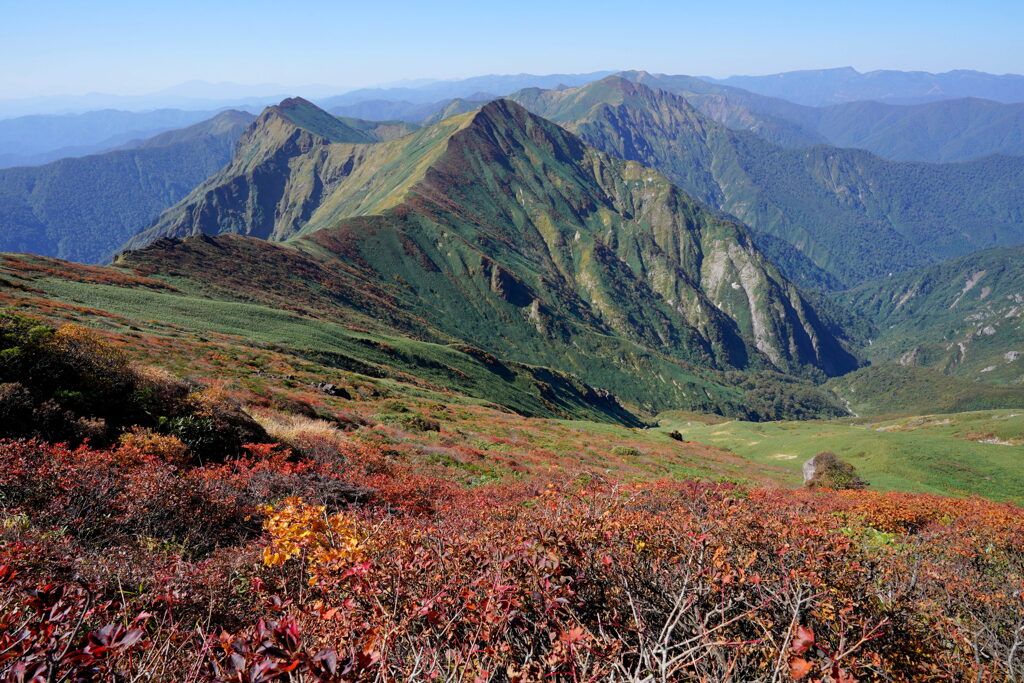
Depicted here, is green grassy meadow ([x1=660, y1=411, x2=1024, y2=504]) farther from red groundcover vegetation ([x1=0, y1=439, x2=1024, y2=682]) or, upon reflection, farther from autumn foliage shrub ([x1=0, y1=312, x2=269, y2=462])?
autumn foliage shrub ([x1=0, y1=312, x2=269, y2=462])

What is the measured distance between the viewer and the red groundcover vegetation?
4.20m

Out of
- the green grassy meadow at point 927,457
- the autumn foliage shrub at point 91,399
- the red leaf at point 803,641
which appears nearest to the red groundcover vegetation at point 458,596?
the red leaf at point 803,641

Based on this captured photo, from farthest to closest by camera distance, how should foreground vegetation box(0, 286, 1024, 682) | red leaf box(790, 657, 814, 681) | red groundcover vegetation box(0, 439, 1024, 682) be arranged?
foreground vegetation box(0, 286, 1024, 682) → red groundcover vegetation box(0, 439, 1024, 682) → red leaf box(790, 657, 814, 681)

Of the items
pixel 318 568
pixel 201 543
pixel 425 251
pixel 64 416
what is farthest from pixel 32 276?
pixel 425 251

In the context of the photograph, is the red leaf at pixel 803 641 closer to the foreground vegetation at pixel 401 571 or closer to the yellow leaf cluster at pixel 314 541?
the foreground vegetation at pixel 401 571

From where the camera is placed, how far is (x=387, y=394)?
148ft

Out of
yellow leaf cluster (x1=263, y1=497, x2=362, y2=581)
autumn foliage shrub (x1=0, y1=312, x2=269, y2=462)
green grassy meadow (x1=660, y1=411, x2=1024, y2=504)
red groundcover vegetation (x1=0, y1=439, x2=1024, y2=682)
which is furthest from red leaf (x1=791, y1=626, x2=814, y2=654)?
green grassy meadow (x1=660, y1=411, x2=1024, y2=504)

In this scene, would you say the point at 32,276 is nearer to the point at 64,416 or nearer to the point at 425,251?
the point at 64,416

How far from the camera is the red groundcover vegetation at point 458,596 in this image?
13.8 feet

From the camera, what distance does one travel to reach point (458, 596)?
550 centimetres

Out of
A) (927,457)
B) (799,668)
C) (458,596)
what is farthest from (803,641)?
(927,457)

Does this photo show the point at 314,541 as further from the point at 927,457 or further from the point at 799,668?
the point at 927,457

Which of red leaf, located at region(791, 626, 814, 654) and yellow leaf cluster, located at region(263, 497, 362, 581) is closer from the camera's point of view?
red leaf, located at region(791, 626, 814, 654)


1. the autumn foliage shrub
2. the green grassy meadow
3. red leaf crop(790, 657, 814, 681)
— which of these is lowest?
the green grassy meadow
